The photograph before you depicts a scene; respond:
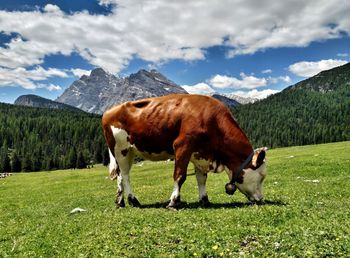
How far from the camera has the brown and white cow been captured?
47.6 ft

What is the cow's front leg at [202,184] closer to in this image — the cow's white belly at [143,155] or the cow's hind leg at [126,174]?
the cow's white belly at [143,155]

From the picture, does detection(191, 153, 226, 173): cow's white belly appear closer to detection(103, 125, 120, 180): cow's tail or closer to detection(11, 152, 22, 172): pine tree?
detection(103, 125, 120, 180): cow's tail

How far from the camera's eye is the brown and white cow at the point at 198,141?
47.6ft

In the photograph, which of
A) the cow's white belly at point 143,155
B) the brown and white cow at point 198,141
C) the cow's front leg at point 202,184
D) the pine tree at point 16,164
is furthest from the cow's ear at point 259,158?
the pine tree at point 16,164

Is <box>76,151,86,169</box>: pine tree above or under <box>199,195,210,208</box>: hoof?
above

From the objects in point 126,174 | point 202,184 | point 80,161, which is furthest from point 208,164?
point 80,161

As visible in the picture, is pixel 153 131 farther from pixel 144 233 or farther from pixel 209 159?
pixel 144 233

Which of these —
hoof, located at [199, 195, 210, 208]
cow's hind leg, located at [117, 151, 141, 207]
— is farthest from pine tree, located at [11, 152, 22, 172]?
hoof, located at [199, 195, 210, 208]

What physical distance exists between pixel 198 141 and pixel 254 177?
8.42 ft

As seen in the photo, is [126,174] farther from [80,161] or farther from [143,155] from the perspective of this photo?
[80,161]

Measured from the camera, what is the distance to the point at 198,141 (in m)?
14.5

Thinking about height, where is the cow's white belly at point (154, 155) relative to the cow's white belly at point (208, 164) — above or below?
above

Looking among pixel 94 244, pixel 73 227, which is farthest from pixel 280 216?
pixel 73 227

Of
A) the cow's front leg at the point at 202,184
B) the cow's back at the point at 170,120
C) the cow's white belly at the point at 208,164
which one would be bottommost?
the cow's front leg at the point at 202,184
